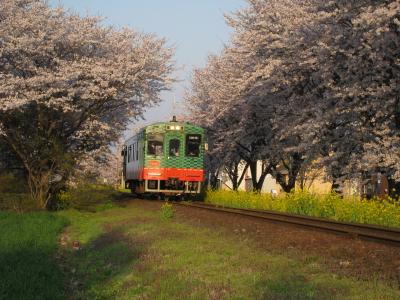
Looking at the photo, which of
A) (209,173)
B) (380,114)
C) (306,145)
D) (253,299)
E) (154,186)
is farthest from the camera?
(209,173)

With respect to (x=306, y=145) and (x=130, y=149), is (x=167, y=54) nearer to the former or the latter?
(x=130, y=149)

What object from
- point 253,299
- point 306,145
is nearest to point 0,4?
point 306,145

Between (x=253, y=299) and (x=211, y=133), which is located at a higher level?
(x=211, y=133)

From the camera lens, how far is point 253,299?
7.03 metres

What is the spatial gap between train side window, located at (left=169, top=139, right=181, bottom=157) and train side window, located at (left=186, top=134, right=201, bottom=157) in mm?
487

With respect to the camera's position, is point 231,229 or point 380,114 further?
point 380,114

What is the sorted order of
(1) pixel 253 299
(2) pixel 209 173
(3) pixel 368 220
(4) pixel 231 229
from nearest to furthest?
(1) pixel 253 299, (4) pixel 231 229, (3) pixel 368 220, (2) pixel 209 173

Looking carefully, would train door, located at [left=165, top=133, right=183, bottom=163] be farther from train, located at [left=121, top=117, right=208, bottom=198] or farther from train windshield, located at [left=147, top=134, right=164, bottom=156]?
train windshield, located at [left=147, top=134, right=164, bottom=156]

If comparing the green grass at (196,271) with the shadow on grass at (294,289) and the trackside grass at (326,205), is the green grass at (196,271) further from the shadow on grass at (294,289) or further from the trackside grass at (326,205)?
the trackside grass at (326,205)

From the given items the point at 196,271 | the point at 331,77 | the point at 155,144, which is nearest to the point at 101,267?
the point at 196,271

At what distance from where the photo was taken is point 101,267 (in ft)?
35.8

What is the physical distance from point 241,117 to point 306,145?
10.1 meters

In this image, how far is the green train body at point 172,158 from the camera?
2784 centimetres

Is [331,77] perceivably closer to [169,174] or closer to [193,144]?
[193,144]
